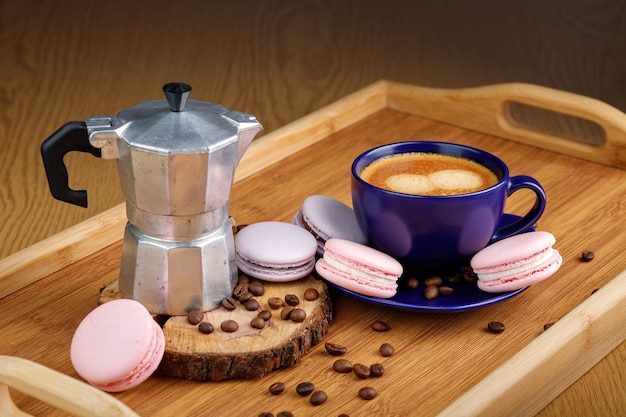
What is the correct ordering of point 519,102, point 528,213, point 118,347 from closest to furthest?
point 118,347 → point 528,213 → point 519,102

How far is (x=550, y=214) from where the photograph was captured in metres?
1.51

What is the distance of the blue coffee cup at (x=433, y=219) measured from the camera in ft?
3.97

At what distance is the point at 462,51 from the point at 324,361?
1353 millimetres

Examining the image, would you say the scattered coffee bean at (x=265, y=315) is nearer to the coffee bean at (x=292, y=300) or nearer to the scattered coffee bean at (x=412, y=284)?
the coffee bean at (x=292, y=300)

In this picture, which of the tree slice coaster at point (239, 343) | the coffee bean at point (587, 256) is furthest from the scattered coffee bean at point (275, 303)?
the coffee bean at point (587, 256)

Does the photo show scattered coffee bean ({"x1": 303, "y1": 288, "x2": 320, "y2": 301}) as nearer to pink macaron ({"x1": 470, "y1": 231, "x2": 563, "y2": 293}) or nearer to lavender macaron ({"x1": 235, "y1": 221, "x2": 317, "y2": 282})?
lavender macaron ({"x1": 235, "y1": 221, "x2": 317, "y2": 282})

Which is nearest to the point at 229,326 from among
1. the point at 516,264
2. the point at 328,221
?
the point at 328,221

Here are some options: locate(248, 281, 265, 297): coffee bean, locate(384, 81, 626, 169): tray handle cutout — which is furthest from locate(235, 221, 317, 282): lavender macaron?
locate(384, 81, 626, 169): tray handle cutout

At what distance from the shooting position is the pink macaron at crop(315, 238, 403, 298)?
1211mm

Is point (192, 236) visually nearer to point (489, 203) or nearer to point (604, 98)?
point (489, 203)

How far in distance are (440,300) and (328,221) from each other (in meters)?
0.18

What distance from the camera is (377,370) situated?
1.15m

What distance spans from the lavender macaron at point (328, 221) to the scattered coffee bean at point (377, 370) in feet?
0.65

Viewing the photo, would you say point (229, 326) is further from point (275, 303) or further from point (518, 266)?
point (518, 266)
